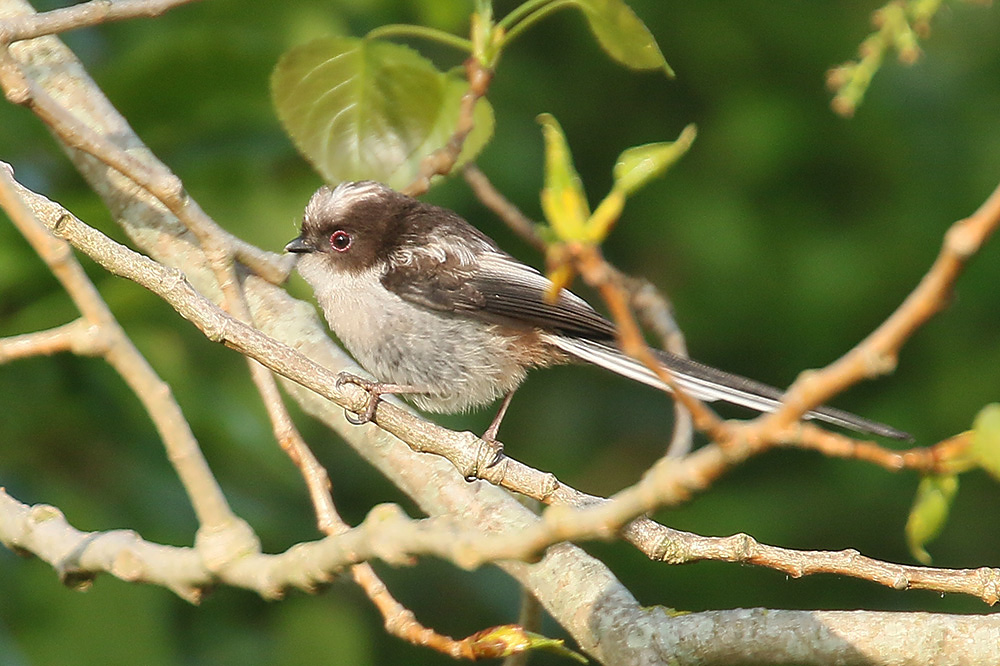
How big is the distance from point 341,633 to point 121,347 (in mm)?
2475

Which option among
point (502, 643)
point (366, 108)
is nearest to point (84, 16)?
point (366, 108)

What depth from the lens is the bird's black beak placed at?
362 cm

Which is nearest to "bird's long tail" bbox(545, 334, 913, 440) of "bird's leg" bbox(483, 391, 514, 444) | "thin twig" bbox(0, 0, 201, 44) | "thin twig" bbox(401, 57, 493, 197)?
"bird's leg" bbox(483, 391, 514, 444)

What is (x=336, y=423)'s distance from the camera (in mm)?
3234

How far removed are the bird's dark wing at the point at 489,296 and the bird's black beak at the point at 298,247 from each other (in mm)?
318

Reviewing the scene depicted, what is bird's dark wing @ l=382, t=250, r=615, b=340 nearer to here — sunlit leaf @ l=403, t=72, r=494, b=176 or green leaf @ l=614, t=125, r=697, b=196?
sunlit leaf @ l=403, t=72, r=494, b=176

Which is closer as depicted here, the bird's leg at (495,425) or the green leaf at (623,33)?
the green leaf at (623,33)

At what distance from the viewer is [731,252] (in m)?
5.12

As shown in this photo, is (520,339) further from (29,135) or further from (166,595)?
(29,135)

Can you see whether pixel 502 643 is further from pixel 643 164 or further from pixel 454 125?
pixel 454 125

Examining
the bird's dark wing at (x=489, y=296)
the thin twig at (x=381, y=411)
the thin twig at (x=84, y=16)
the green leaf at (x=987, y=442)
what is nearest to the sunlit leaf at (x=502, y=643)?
the thin twig at (x=381, y=411)

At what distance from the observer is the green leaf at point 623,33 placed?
282 centimetres

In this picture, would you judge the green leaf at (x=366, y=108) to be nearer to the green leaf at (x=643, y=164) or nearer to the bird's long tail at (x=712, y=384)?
the bird's long tail at (x=712, y=384)

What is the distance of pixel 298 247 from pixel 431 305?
535 millimetres
